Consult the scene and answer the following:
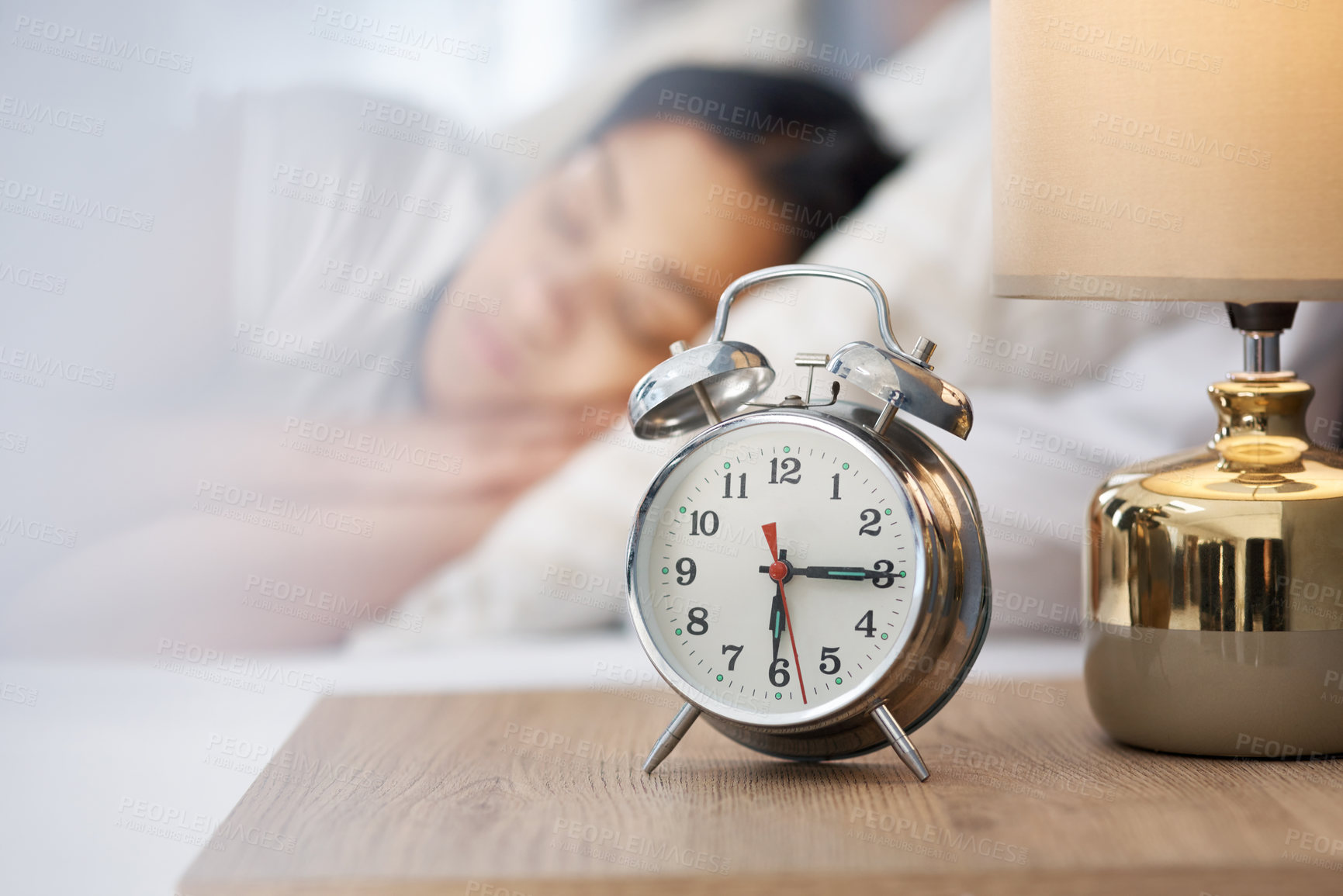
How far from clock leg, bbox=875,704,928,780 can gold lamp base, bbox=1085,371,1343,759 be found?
19 cm

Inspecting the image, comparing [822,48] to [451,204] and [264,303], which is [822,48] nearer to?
[451,204]

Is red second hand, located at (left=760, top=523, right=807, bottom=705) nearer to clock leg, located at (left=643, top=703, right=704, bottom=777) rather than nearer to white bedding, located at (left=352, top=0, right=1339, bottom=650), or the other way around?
clock leg, located at (left=643, top=703, right=704, bottom=777)

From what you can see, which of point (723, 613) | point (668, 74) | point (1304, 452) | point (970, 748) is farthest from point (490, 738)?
point (668, 74)

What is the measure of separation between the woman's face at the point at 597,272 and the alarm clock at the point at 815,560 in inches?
24.8

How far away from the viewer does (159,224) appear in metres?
1.55

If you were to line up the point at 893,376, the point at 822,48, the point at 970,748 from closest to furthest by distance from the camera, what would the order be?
the point at 893,376 < the point at 970,748 < the point at 822,48

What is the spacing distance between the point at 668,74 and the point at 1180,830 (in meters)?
1.13

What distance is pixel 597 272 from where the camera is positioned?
5.01 feet

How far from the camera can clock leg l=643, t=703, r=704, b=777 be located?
34.7 inches

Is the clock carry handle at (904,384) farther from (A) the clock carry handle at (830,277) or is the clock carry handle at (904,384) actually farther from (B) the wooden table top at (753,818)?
(B) the wooden table top at (753,818)

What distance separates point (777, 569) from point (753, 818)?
18 cm

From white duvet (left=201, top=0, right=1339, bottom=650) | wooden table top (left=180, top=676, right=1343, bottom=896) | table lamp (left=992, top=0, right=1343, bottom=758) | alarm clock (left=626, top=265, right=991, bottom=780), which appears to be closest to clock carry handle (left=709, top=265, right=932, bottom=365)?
alarm clock (left=626, top=265, right=991, bottom=780)

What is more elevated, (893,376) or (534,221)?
(534,221)

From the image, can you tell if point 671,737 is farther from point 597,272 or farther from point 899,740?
point 597,272
